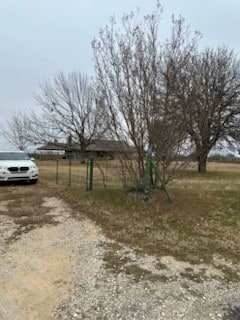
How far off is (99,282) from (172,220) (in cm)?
347

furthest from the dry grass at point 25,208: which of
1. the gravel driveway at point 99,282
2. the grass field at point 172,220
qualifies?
the grass field at point 172,220

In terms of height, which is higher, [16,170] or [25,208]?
[16,170]

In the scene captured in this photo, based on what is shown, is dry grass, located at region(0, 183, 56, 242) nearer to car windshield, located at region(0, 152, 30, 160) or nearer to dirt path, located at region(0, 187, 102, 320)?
dirt path, located at region(0, 187, 102, 320)

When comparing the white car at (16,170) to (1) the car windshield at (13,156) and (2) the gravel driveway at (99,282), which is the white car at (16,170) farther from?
(2) the gravel driveway at (99,282)

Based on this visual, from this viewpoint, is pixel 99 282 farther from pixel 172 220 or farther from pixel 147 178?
pixel 147 178

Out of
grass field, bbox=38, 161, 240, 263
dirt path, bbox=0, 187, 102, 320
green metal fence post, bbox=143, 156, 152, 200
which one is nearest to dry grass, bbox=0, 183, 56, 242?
dirt path, bbox=0, 187, 102, 320

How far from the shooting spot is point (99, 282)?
215 inches

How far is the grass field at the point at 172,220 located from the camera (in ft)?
22.9

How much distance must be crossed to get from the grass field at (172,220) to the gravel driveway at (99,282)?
1.32 feet

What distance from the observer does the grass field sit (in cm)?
699

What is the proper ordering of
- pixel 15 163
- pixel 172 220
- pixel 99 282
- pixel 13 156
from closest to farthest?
pixel 99 282, pixel 172 220, pixel 15 163, pixel 13 156

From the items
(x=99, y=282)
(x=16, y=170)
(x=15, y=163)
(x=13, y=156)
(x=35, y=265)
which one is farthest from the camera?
(x=13, y=156)

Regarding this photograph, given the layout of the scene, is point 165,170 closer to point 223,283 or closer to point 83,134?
point 223,283

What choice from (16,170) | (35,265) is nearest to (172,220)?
(35,265)
